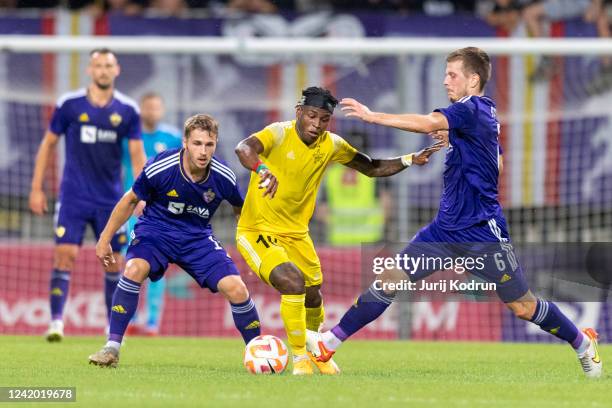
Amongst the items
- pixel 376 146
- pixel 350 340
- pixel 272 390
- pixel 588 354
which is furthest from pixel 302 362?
pixel 376 146

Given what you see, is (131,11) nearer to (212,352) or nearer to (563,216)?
(563,216)

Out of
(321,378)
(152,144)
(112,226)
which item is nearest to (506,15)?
(152,144)

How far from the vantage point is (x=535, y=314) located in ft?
28.1

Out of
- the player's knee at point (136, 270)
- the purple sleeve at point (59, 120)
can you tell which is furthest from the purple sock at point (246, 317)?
the purple sleeve at point (59, 120)

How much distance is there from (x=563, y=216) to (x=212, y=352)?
590cm

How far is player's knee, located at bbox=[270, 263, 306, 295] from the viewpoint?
8.63 meters

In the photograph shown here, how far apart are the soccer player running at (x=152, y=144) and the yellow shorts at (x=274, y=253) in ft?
13.1

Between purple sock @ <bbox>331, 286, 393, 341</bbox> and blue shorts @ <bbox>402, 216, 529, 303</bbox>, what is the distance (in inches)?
10.7

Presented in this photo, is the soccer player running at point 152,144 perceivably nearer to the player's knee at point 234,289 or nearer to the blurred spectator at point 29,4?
the player's knee at point 234,289

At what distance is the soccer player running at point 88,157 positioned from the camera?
12047 mm

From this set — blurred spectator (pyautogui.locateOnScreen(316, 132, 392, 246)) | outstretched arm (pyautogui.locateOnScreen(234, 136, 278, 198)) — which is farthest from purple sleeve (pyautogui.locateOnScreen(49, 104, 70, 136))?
blurred spectator (pyautogui.locateOnScreen(316, 132, 392, 246))

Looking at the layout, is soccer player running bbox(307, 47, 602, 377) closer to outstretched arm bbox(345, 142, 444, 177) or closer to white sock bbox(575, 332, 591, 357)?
white sock bbox(575, 332, 591, 357)

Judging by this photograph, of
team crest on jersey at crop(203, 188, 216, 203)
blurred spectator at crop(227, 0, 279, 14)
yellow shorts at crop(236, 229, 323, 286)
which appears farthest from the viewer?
blurred spectator at crop(227, 0, 279, 14)

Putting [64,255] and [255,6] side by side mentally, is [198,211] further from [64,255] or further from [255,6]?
[255,6]
